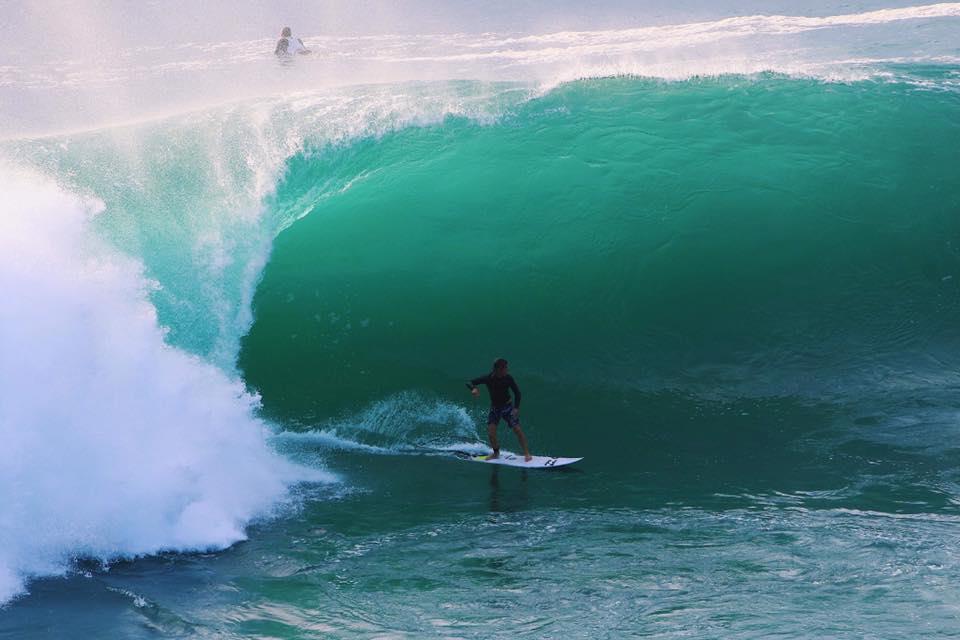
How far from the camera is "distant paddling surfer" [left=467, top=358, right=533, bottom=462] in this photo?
9008 mm

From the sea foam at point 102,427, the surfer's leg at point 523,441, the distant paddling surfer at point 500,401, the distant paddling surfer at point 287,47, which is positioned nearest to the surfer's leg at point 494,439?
the distant paddling surfer at point 500,401

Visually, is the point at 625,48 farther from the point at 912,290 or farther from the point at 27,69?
the point at 27,69

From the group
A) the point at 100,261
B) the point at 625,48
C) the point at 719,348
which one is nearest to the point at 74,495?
the point at 100,261

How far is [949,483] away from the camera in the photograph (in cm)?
794

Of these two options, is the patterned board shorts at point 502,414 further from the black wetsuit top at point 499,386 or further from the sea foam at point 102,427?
the sea foam at point 102,427

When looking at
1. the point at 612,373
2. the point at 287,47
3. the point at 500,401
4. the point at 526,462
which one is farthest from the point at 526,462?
the point at 287,47

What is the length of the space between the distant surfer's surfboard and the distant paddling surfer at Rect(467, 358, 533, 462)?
0.16 feet

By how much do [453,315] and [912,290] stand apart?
17.5 ft

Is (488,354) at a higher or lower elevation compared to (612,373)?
higher

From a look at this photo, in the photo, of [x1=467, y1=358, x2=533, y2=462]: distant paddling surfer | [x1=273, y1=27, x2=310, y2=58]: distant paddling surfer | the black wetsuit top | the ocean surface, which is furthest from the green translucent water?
[x1=273, y1=27, x2=310, y2=58]: distant paddling surfer

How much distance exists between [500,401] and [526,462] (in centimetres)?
64

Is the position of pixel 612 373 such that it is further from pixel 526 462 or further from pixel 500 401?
pixel 526 462

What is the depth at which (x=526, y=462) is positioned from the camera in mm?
8953

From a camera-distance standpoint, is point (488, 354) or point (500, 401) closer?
point (500, 401)
